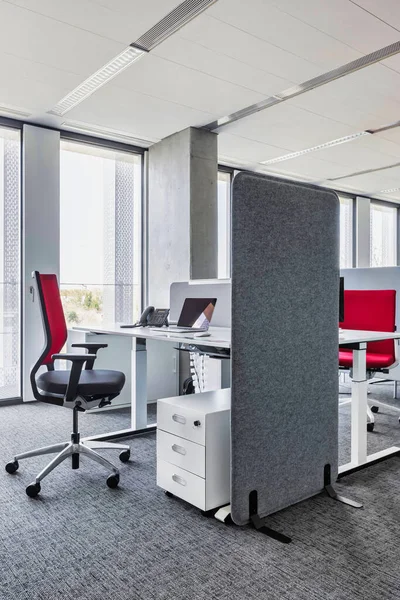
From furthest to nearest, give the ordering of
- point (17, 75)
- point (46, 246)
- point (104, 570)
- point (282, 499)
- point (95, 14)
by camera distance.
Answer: point (46, 246) < point (17, 75) < point (95, 14) < point (282, 499) < point (104, 570)

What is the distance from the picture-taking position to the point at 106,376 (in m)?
2.31

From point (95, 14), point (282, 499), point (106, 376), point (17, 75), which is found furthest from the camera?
point (17, 75)

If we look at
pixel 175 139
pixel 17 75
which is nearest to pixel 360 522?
pixel 17 75

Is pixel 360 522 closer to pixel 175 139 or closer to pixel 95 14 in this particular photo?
pixel 95 14

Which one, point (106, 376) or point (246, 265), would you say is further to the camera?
point (106, 376)

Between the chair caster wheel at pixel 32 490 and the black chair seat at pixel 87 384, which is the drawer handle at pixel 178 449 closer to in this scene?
the black chair seat at pixel 87 384

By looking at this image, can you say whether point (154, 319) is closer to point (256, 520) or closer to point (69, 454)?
point (69, 454)

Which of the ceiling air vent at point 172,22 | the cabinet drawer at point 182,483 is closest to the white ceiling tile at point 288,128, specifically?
the ceiling air vent at point 172,22

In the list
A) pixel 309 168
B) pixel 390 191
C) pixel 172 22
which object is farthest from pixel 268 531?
pixel 390 191

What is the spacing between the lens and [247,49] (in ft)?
9.22

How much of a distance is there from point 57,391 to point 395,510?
1461 mm

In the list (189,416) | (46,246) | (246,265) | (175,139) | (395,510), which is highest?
(175,139)

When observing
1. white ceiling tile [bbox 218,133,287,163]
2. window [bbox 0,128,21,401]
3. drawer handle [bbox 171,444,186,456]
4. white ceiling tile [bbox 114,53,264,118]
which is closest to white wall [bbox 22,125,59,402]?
window [bbox 0,128,21,401]

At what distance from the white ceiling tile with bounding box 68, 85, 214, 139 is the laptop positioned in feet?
5.55
